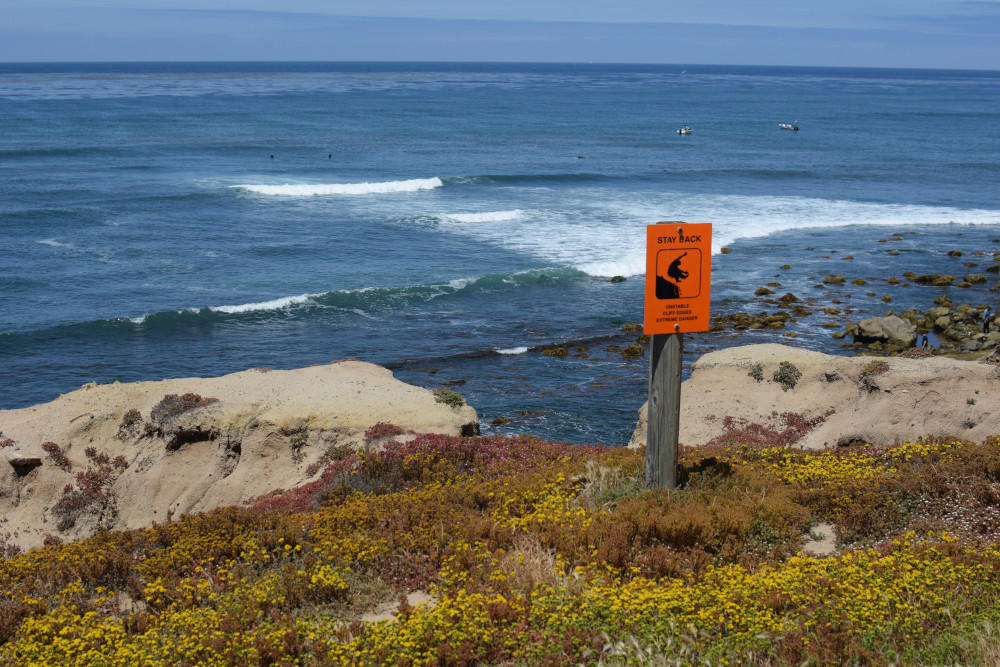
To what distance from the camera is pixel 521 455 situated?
488 inches

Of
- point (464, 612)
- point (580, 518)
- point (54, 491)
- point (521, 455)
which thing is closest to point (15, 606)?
point (464, 612)

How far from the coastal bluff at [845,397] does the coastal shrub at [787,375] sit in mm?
67

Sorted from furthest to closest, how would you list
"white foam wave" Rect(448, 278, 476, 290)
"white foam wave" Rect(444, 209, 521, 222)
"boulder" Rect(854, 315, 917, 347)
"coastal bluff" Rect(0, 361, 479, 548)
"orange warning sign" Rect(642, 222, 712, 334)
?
"white foam wave" Rect(444, 209, 521, 222), "white foam wave" Rect(448, 278, 476, 290), "boulder" Rect(854, 315, 917, 347), "coastal bluff" Rect(0, 361, 479, 548), "orange warning sign" Rect(642, 222, 712, 334)

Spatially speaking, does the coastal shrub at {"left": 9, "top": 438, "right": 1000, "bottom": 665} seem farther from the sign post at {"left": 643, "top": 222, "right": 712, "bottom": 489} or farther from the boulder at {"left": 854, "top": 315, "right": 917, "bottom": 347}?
the boulder at {"left": 854, "top": 315, "right": 917, "bottom": 347}

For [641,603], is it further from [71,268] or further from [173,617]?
[71,268]

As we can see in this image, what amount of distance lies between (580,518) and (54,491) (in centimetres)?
1034

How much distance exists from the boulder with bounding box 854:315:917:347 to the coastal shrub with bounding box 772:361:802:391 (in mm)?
8975

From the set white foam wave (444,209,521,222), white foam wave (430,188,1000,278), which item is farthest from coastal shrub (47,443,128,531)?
white foam wave (444,209,521,222)

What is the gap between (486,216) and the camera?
1773 inches

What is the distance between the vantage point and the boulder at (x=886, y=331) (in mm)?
26266

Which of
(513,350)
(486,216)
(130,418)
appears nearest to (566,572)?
(130,418)

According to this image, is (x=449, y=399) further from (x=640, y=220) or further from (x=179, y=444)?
(x=640, y=220)

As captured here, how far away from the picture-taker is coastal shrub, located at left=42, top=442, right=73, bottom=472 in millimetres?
15227

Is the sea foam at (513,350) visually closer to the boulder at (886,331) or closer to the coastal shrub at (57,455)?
the boulder at (886,331)
